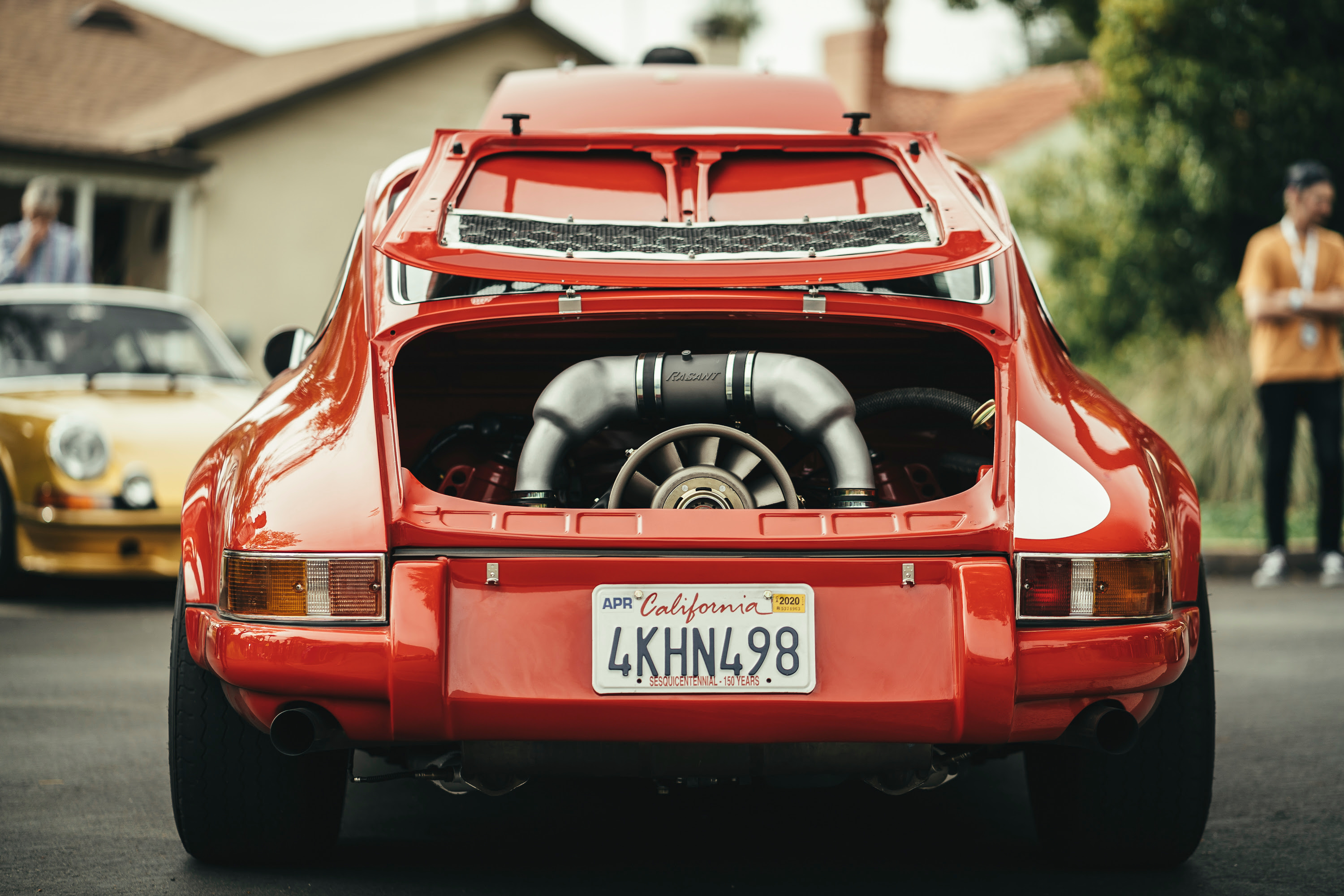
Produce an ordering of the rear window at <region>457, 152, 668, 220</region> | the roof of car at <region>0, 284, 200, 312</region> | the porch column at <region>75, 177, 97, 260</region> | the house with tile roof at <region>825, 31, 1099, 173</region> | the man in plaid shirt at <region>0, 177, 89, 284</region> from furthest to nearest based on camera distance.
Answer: the house with tile roof at <region>825, 31, 1099, 173</region>
the porch column at <region>75, 177, 97, 260</region>
the man in plaid shirt at <region>0, 177, 89, 284</region>
the roof of car at <region>0, 284, 200, 312</region>
the rear window at <region>457, 152, 668, 220</region>

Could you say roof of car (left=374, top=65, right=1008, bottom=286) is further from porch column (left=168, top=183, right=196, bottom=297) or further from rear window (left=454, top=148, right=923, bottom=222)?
porch column (left=168, top=183, right=196, bottom=297)

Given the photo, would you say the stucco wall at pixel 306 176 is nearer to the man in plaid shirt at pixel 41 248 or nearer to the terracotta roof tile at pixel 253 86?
the terracotta roof tile at pixel 253 86

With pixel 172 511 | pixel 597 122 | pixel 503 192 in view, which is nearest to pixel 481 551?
pixel 503 192

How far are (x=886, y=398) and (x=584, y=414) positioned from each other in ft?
2.40

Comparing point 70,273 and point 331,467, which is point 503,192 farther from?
point 70,273

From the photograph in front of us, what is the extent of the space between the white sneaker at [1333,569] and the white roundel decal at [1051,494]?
588 centimetres

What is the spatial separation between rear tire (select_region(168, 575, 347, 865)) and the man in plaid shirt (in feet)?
19.8

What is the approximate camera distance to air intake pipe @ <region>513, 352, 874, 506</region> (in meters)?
3.01

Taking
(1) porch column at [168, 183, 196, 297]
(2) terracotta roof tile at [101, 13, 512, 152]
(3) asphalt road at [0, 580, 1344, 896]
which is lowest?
(3) asphalt road at [0, 580, 1344, 896]

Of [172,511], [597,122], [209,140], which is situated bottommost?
[172,511]

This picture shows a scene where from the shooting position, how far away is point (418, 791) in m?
3.80

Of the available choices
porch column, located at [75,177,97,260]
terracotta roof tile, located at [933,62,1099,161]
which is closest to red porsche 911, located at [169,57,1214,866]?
porch column, located at [75,177,97,260]

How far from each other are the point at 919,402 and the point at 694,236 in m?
0.63

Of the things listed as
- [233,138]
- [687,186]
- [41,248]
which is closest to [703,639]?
[687,186]
